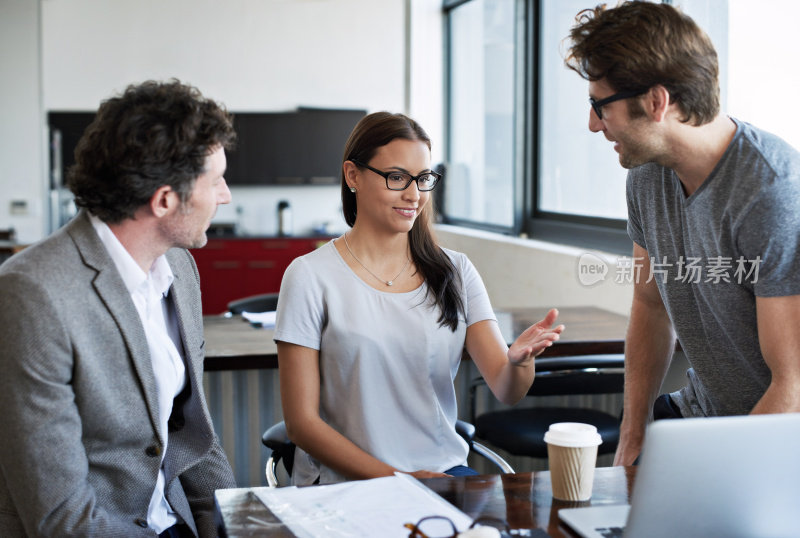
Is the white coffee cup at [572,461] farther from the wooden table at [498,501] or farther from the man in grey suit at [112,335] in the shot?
the man in grey suit at [112,335]

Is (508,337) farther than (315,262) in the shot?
Yes

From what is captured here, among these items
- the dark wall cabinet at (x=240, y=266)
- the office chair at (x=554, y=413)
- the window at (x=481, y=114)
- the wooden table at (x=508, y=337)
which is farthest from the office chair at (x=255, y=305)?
the dark wall cabinet at (x=240, y=266)

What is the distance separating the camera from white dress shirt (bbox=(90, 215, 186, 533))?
1.47m

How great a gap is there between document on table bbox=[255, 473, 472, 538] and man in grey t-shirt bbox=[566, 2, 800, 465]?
0.68 meters

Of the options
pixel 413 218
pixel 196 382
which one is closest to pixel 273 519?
pixel 196 382

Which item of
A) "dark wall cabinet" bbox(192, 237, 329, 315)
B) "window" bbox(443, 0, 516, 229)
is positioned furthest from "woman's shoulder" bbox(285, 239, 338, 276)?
"dark wall cabinet" bbox(192, 237, 329, 315)

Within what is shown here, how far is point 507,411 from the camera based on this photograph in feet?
9.37

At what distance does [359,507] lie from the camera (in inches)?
49.7

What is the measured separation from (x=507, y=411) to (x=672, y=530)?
5.87ft

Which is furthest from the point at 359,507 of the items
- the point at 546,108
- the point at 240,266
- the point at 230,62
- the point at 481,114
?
the point at 230,62

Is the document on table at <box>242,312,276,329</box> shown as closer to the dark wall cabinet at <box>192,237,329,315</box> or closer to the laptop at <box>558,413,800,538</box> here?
the laptop at <box>558,413,800,538</box>

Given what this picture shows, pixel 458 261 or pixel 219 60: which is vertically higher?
pixel 219 60

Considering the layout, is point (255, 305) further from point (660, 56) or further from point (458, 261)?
point (660, 56)

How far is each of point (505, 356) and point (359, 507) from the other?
2.51ft
